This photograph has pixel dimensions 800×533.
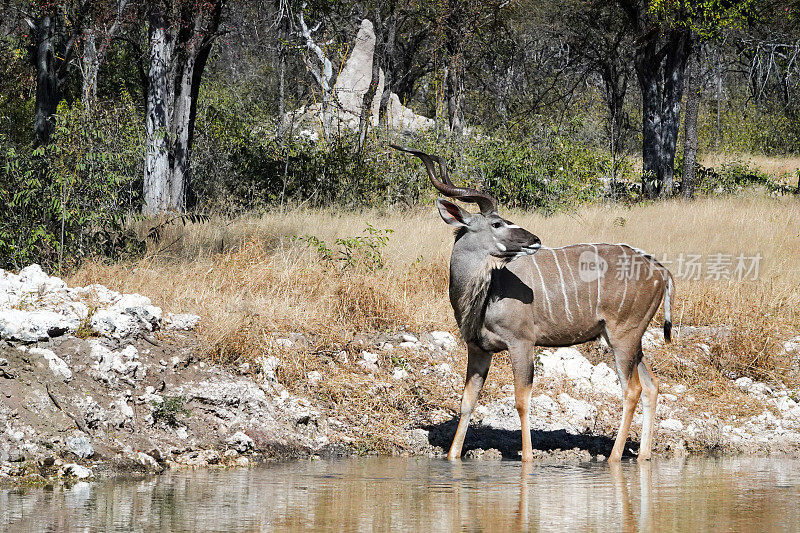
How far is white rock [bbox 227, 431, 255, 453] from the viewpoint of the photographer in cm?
713

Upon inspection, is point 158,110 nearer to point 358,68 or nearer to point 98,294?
point 98,294

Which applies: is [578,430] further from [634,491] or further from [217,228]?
[217,228]

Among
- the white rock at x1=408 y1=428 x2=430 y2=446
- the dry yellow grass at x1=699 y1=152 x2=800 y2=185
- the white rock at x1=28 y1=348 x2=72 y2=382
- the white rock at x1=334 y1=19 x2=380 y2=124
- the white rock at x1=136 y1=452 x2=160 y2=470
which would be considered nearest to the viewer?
the white rock at x1=136 y1=452 x2=160 y2=470

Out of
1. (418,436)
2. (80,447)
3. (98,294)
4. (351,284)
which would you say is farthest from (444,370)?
(80,447)

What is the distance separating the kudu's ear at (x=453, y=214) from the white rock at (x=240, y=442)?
2237 millimetres

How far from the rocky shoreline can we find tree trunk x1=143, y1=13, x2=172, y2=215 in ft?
19.5

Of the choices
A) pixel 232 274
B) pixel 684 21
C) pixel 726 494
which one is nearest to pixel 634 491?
pixel 726 494

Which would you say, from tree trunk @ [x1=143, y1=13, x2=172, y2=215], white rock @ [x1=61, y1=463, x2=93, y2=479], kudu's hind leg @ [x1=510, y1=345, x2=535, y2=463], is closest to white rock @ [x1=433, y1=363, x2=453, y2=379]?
kudu's hind leg @ [x1=510, y1=345, x2=535, y2=463]

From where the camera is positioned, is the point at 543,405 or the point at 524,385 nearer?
the point at 524,385

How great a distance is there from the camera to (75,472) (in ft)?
20.0

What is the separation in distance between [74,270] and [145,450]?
3513mm

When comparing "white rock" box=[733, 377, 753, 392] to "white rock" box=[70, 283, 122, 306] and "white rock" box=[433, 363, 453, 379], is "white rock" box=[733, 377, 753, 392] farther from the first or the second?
"white rock" box=[70, 283, 122, 306]

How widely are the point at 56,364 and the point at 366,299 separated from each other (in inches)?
129

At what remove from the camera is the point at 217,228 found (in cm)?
1253
